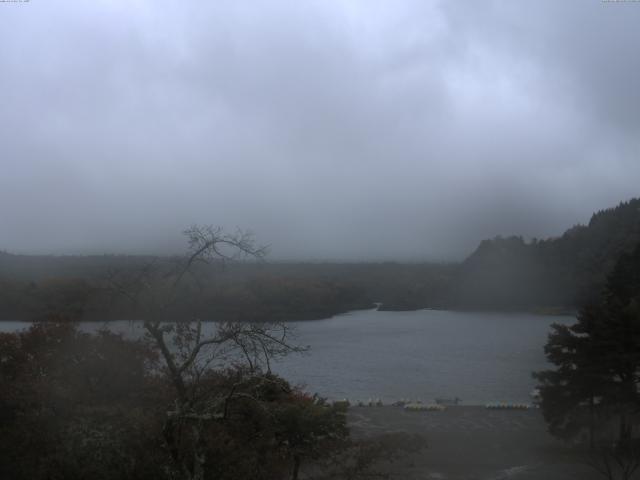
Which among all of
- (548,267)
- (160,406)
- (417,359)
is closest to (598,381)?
(160,406)

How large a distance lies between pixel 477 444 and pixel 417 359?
51.1 ft

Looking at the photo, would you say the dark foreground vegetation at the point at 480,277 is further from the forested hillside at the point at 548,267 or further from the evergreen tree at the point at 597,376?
the evergreen tree at the point at 597,376

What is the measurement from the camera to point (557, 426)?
37.3 feet

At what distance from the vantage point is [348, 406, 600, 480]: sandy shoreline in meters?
9.81

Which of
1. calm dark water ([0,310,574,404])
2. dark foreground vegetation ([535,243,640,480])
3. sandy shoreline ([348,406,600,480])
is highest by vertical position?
dark foreground vegetation ([535,243,640,480])

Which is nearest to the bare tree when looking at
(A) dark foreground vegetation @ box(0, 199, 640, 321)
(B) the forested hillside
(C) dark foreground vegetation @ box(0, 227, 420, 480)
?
(C) dark foreground vegetation @ box(0, 227, 420, 480)

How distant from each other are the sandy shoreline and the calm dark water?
7.83 feet

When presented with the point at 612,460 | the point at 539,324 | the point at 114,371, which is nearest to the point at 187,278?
the point at 114,371

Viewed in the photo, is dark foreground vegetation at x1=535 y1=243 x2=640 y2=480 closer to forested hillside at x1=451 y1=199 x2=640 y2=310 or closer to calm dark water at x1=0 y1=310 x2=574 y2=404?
calm dark water at x1=0 y1=310 x2=574 y2=404

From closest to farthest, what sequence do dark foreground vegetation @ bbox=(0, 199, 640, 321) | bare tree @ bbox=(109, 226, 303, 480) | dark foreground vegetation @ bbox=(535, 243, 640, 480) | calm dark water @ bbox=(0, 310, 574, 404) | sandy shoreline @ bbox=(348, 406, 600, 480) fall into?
bare tree @ bbox=(109, 226, 303, 480) < sandy shoreline @ bbox=(348, 406, 600, 480) < dark foreground vegetation @ bbox=(535, 243, 640, 480) < calm dark water @ bbox=(0, 310, 574, 404) < dark foreground vegetation @ bbox=(0, 199, 640, 321)

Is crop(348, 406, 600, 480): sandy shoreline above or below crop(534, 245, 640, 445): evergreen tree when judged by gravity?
below

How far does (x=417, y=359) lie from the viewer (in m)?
27.5

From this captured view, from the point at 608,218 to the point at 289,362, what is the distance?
132ft

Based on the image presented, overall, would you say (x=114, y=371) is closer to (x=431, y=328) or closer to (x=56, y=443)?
(x=56, y=443)
